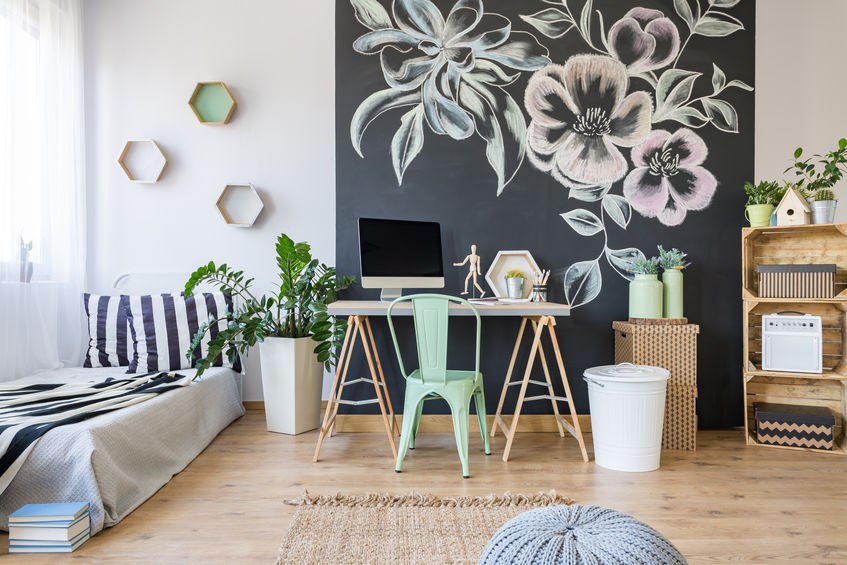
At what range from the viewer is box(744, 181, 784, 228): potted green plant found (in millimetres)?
2967

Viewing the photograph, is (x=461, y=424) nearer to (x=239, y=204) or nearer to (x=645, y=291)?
(x=645, y=291)

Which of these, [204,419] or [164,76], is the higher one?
[164,76]

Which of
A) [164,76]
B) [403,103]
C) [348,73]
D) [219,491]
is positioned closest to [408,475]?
[219,491]

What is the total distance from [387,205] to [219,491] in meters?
1.81

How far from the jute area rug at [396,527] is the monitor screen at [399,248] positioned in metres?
1.26

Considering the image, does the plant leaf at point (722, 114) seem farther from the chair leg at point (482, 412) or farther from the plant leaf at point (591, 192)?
the chair leg at point (482, 412)

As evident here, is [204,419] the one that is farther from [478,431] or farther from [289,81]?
[289,81]

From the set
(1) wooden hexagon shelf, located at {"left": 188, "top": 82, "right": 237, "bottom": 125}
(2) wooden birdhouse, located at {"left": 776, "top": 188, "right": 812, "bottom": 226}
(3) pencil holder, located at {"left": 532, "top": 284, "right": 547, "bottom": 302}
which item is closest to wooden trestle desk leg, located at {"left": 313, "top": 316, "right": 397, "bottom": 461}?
(3) pencil holder, located at {"left": 532, "top": 284, "right": 547, "bottom": 302}

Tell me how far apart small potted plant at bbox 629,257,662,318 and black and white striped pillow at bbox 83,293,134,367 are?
9.73 ft

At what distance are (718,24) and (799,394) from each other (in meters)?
2.25

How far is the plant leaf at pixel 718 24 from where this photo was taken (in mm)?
3205

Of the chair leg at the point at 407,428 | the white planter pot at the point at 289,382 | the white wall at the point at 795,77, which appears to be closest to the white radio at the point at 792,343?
the white wall at the point at 795,77

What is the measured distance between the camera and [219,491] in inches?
88.4

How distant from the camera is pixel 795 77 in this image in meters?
3.43
